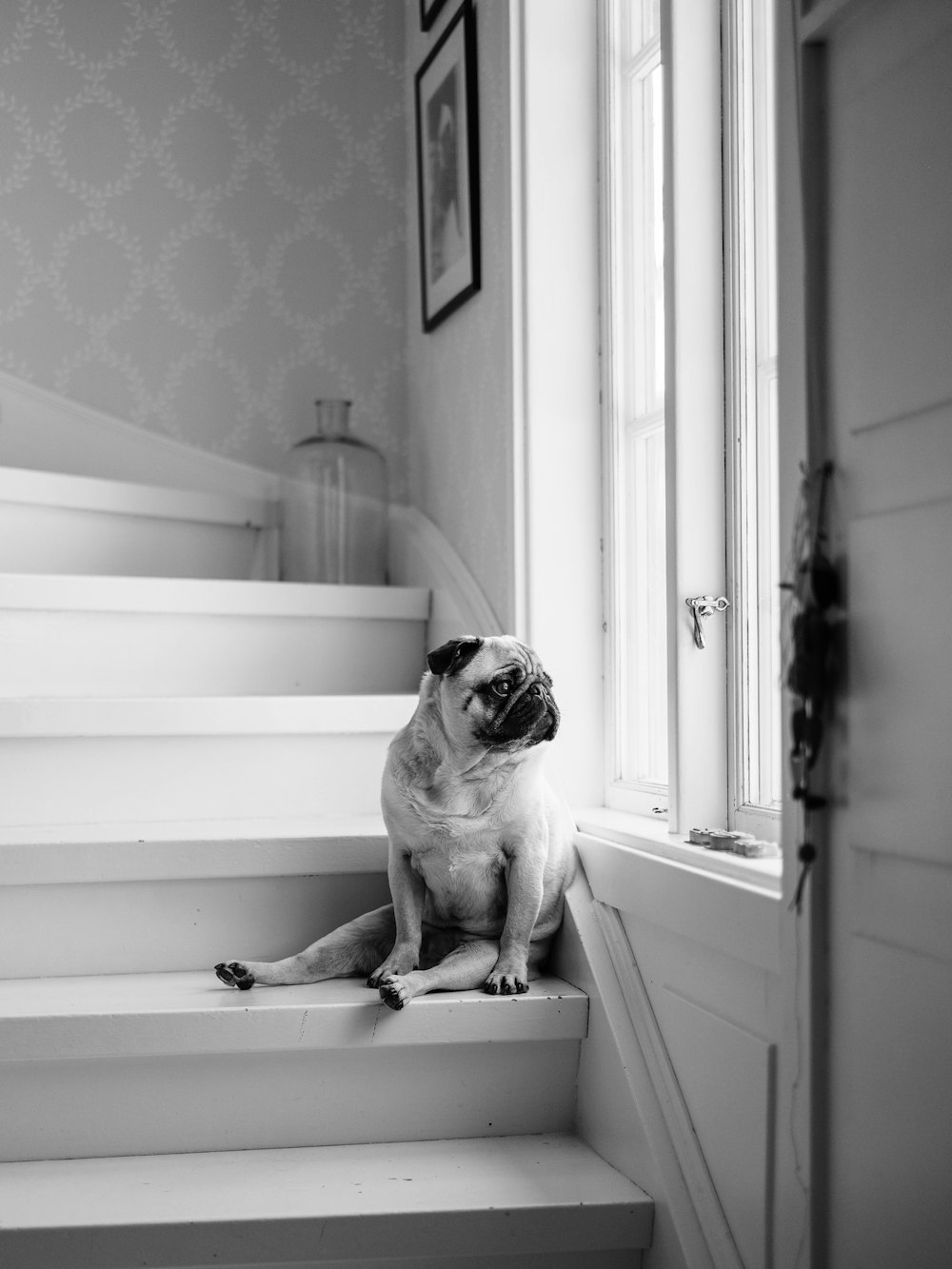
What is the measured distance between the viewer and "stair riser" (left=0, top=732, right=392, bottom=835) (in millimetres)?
1978

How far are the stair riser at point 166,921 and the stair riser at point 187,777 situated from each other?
0.45 feet

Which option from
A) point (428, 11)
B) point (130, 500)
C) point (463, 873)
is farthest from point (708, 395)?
point (428, 11)

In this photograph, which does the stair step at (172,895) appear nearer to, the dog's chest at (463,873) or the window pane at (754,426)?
the dog's chest at (463,873)

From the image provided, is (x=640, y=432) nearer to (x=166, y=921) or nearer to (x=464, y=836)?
(x=464, y=836)

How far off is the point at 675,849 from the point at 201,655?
1246mm

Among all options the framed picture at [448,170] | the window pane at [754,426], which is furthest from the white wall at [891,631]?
the framed picture at [448,170]

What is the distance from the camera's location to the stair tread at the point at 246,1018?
4.99ft

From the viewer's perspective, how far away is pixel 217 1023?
5.07ft

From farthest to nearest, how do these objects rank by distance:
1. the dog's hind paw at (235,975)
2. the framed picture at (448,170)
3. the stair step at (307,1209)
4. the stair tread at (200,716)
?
1. the framed picture at (448,170)
2. the stair tread at (200,716)
3. the dog's hind paw at (235,975)
4. the stair step at (307,1209)

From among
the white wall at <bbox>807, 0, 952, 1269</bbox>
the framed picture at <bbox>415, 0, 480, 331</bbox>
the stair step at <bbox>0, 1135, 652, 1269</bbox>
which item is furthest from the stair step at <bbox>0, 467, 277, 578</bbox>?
the white wall at <bbox>807, 0, 952, 1269</bbox>

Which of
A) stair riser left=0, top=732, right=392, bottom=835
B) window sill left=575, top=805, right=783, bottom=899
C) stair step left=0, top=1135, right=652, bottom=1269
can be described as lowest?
stair step left=0, top=1135, right=652, bottom=1269

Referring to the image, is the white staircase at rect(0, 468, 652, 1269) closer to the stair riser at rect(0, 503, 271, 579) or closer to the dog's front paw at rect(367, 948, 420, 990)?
the dog's front paw at rect(367, 948, 420, 990)

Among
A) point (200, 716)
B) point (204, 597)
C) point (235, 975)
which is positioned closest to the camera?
point (235, 975)

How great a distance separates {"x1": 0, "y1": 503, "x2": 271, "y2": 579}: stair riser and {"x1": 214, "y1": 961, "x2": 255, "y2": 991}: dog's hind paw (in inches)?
51.0
